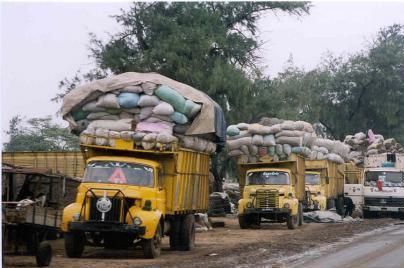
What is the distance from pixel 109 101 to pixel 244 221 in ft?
39.1

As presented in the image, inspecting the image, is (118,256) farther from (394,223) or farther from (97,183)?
(394,223)

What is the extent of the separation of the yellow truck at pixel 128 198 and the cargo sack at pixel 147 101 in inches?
40.8

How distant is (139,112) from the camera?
53.3 feet

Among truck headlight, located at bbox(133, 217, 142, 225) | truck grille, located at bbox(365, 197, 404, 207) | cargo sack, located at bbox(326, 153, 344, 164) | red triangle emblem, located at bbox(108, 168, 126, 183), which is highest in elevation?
cargo sack, located at bbox(326, 153, 344, 164)

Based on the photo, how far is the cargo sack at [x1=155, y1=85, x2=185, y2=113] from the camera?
52.9 feet

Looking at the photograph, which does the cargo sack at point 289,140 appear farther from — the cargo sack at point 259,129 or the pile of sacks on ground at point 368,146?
the pile of sacks on ground at point 368,146

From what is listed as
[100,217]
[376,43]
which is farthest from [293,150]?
[376,43]

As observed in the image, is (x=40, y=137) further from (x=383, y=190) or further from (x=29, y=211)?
(x=29, y=211)

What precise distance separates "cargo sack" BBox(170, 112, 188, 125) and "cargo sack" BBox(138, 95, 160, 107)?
48 centimetres

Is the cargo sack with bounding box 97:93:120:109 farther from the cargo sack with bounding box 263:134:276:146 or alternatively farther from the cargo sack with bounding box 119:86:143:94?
the cargo sack with bounding box 263:134:276:146

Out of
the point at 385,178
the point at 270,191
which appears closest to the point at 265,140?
the point at 270,191

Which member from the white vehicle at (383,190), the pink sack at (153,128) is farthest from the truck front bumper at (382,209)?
the pink sack at (153,128)

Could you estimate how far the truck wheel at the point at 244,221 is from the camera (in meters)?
26.5

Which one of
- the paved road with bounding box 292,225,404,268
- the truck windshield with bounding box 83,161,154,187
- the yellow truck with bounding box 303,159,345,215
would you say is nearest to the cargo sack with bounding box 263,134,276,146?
the yellow truck with bounding box 303,159,345,215
